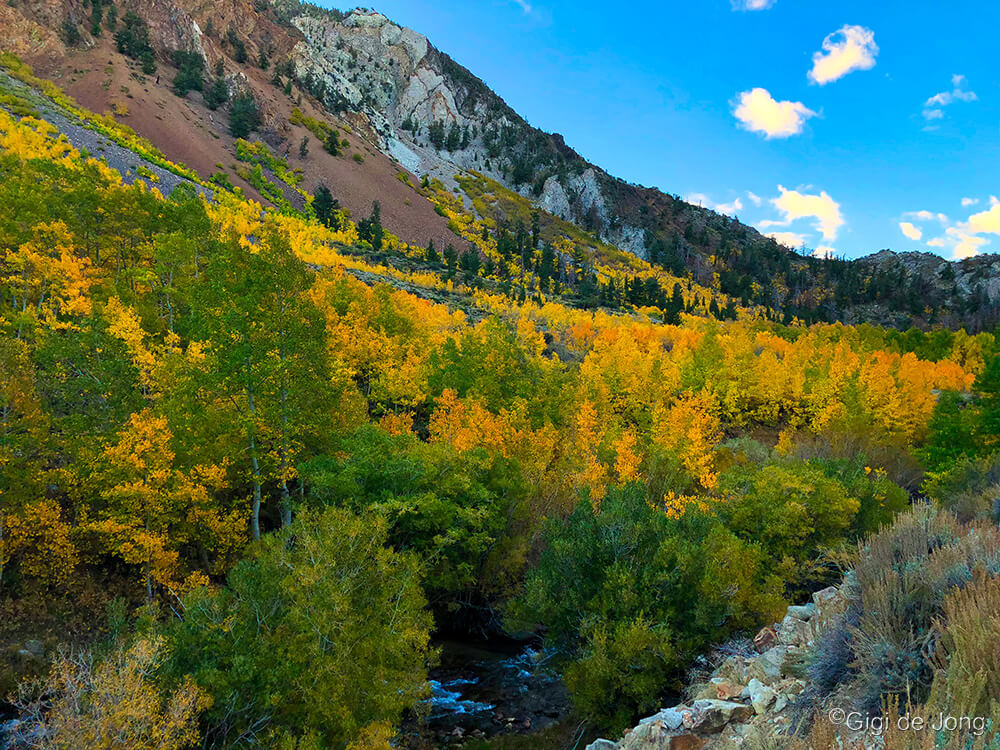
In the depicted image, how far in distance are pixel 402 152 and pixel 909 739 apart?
18809 centimetres

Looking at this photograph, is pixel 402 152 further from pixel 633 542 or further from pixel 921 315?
pixel 633 542

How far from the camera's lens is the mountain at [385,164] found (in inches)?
A: 3964

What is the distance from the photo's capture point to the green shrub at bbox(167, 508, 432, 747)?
10492 mm

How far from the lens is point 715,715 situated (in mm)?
8242

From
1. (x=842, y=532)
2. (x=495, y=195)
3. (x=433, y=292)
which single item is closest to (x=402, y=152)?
(x=495, y=195)

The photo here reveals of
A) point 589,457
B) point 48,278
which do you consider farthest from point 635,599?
point 48,278

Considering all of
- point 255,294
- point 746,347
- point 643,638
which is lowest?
point 643,638

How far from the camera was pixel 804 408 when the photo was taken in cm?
4447

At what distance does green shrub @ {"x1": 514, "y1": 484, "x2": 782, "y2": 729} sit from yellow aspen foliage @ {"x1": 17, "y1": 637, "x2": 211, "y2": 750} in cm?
842

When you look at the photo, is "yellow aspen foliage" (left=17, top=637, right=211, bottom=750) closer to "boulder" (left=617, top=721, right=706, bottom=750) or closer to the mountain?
"boulder" (left=617, top=721, right=706, bottom=750)

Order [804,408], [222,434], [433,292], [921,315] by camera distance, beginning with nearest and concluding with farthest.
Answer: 1. [222,434]
2. [804,408]
3. [433,292]
4. [921,315]

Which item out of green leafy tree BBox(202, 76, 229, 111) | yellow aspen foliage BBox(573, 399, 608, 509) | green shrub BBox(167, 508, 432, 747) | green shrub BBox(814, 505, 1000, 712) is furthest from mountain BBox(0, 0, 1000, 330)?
green shrub BBox(814, 505, 1000, 712)

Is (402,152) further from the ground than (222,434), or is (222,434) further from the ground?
(402,152)

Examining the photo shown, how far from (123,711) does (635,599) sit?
443 inches
